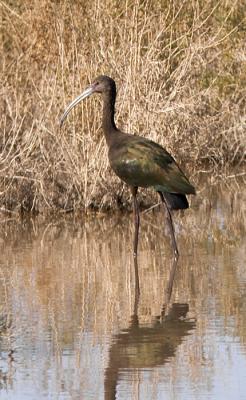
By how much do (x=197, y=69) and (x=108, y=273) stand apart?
5.42 metres

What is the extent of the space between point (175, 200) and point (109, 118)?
1079mm

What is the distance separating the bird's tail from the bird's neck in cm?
75

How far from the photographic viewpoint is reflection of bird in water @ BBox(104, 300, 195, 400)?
292 inches

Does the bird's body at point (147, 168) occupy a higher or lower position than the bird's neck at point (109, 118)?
lower

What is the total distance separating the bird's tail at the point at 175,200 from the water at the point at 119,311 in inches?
15.0

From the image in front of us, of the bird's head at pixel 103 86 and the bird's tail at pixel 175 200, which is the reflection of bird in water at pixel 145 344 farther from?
the bird's head at pixel 103 86

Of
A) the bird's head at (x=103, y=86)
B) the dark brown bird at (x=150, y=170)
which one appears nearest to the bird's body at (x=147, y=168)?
the dark brown bird at (x=150, y=170)

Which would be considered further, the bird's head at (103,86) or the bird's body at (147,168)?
the bird's head at (103,86)

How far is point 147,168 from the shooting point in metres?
11.4

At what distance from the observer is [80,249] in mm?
11703

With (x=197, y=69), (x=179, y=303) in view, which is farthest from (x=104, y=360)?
(x=197, y=69)

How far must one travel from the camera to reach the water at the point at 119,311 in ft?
23.5

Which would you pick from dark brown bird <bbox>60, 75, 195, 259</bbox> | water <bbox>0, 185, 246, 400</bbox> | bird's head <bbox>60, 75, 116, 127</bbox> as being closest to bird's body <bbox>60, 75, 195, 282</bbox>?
dark brown bird <bbox>60, 75, 195, 259</bbox>

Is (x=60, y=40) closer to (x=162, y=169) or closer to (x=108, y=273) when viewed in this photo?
(x=162, y=169)
